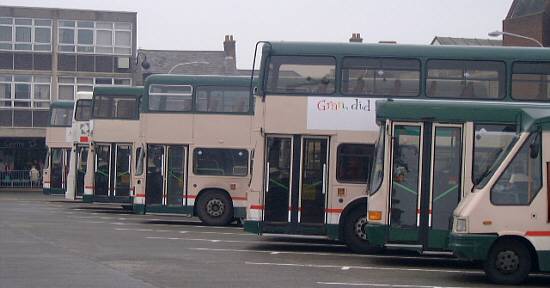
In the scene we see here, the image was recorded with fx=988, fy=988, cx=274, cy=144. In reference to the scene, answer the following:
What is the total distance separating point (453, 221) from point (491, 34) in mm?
20277

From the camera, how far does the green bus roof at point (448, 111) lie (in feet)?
59.3

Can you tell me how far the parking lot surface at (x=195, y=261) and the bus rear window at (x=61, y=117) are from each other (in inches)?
662

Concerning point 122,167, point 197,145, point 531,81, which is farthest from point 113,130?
point 531,81

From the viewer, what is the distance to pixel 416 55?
68.0 feet

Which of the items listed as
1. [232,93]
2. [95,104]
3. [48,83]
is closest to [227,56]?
[48,83]

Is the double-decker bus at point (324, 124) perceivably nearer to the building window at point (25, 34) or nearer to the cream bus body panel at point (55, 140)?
the cream bus body panel at point (55, 140)

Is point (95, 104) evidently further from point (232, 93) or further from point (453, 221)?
point (453, 221)

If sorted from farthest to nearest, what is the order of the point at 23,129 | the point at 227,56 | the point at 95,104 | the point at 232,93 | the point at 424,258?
1. the point at 227,56
2. the point at 23,129
3. the point at 95,104
4. the point at 232,93
5. the point at 424,258

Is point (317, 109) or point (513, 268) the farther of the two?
point (317, 109)

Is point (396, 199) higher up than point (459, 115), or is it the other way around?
point (459, 115)

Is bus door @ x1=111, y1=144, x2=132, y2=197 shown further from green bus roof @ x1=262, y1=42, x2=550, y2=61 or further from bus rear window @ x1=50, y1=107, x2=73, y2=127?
green bus roof @ x1=262, y1=42, x2=550, y2=61

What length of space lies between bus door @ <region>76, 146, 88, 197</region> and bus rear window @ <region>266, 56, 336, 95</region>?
17.4 meters

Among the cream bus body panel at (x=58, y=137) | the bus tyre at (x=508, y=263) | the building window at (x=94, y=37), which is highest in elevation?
the building window at (x=94, y=37)

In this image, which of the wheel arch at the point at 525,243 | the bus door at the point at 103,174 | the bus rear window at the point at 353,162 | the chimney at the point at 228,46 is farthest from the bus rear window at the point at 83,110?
the chimney at the point at 228,46
